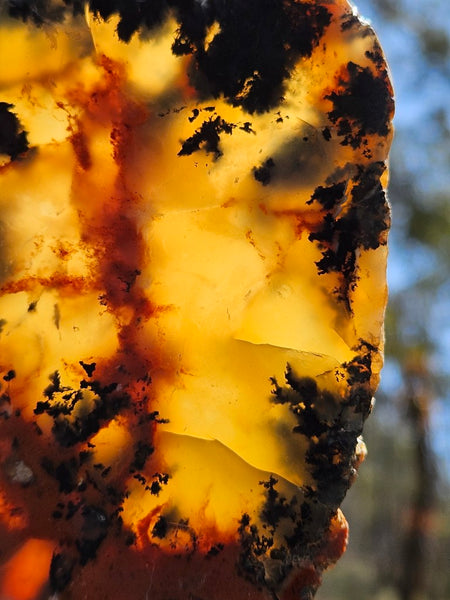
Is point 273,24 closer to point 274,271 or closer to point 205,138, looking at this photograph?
point 205,138

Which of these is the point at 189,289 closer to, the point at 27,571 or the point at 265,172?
the point at 265,172

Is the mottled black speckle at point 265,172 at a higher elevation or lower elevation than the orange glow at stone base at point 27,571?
higher

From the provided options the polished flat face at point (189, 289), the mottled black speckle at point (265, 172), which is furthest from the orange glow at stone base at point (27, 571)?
the mottled black speckle at point (265, 172)

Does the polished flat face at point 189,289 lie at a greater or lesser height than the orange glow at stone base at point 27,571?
greater

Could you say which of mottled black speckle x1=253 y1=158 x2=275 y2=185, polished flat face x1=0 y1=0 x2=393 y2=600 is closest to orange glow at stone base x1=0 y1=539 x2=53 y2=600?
polished flat face x1=0 y1=0 x2=393 y2=600

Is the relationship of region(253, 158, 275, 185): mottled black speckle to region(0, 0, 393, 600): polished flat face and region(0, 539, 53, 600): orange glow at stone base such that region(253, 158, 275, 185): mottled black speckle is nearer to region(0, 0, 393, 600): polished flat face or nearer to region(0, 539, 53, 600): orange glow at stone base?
region(0, 0, 393, 600): polished flat face

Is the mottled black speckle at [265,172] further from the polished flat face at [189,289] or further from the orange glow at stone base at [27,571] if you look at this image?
the orange glow at stone base at [27,571]

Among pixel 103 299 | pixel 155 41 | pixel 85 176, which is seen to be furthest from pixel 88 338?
pixel 155 41

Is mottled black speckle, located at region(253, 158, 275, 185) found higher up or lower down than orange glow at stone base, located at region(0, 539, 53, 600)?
higher up
